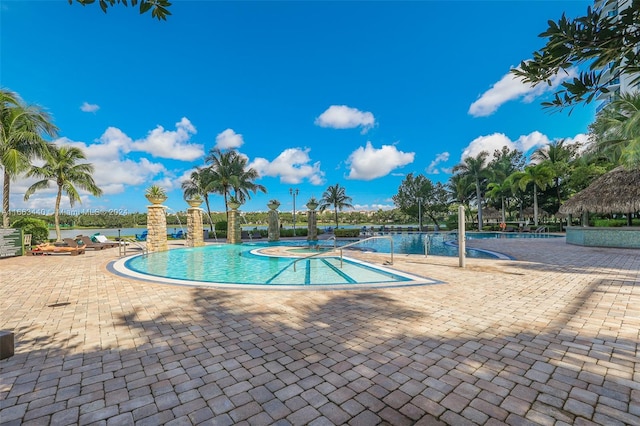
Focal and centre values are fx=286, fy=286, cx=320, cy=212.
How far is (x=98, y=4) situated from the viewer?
7.55 ft

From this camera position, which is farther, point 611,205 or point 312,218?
point 312,218

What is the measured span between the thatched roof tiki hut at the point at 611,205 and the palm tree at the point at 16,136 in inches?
1168

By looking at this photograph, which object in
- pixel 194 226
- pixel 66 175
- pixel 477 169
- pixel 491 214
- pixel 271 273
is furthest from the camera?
pixel 491 214

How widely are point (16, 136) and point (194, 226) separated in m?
9.55

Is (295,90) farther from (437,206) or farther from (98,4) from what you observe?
(98,4)

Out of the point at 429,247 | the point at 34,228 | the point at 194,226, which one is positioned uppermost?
the point at 34,228

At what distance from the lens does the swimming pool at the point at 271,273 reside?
7.20m

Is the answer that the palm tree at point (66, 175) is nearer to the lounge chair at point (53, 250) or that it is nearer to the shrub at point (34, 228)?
the shrub at point (34, 228)

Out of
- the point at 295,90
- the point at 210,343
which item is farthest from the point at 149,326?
the point at 295,90

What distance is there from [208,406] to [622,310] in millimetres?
6467

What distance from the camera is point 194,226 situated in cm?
1805

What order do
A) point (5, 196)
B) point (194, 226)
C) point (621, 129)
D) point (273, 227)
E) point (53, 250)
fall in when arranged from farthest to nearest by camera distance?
point (273, 227), point (194, 226), point (621, 129), point (5, 196), point (53, 250)

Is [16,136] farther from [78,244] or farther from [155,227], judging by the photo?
[155,227]

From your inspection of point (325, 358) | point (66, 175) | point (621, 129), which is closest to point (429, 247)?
point (621, 129)
